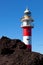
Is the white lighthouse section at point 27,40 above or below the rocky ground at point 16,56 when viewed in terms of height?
above

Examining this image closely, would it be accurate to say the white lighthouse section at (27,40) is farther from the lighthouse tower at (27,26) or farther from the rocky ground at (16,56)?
the rocky ground at (16,56)

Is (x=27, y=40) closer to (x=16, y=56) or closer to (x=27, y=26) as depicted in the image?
(x=27, y=26)

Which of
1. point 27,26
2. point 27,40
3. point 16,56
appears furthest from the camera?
point 27,26

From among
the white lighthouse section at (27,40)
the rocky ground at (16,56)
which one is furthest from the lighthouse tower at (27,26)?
the rocky ground at (16,56)

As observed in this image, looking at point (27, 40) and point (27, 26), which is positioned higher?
point (27, 26)

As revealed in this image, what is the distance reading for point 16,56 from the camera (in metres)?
11.7

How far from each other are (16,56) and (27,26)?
1593cm

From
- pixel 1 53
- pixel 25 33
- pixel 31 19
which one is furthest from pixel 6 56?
pixel 31 19

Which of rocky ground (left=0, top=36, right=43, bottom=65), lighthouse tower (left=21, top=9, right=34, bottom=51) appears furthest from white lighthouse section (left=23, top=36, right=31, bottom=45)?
rocky ground (left=0, top=36, right=43, bottom=65)

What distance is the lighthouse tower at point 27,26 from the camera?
26.2 meters

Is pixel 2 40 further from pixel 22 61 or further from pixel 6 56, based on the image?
pixel 22 61

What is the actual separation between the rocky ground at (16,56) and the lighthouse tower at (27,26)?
41.6 ft

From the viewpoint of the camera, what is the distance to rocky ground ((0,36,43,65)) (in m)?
11.3

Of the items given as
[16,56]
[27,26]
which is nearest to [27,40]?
[27,26]
